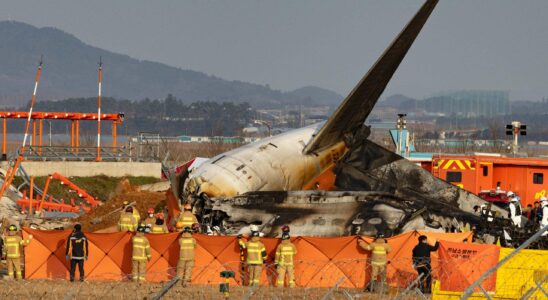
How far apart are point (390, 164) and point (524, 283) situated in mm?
16833

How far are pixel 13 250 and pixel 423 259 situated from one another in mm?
11123

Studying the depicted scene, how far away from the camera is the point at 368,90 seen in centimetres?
3959

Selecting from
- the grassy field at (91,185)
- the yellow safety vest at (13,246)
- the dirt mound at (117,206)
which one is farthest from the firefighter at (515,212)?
the grassy field at (91,185)

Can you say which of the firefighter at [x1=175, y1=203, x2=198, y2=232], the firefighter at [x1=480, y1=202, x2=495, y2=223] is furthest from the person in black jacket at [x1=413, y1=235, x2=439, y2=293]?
the firefighter at [x1=175, y1=203, x2=198, y2=232]

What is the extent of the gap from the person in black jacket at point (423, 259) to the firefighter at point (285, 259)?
10.5 ft

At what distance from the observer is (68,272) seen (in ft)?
102

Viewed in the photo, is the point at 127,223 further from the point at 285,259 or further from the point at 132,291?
the point at 285,259

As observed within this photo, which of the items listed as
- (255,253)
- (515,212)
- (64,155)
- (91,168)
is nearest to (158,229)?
(255,253)

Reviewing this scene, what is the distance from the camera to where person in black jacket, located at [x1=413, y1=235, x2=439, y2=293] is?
28.8 m

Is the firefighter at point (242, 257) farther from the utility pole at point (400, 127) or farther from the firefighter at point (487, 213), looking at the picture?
the utility pole at point (400, 127)

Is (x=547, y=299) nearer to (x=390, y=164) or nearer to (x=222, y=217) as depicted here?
(x=222, y=217)

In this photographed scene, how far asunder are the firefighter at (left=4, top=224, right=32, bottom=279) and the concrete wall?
32867 mm

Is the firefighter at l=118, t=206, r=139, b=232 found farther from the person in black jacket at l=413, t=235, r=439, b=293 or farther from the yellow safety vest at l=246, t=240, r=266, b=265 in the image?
the person in black jacket at l=413, t=235, r=439, b=293

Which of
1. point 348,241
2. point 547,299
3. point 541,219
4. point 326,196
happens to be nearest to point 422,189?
point 541,219
